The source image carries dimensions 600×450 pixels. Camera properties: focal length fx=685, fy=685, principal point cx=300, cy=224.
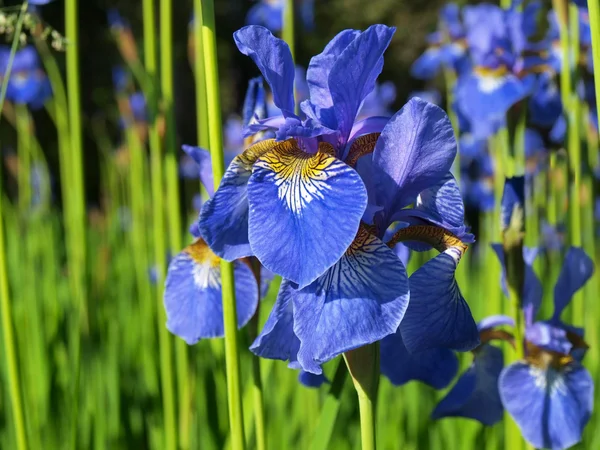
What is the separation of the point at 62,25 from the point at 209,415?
7743 millimetres

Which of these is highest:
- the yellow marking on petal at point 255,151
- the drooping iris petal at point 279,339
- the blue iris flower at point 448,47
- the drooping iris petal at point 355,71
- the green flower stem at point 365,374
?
the blue iris flower at point 448,47

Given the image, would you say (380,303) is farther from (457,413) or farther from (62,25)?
(62,25)

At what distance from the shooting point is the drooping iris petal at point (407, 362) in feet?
2.79

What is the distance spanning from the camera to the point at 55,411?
172 cm

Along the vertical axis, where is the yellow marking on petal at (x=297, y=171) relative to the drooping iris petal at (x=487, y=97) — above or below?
below

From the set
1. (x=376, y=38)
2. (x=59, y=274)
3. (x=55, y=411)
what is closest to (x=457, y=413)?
(x=376, y=38)

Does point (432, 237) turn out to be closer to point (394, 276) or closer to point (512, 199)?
point (394, 276)

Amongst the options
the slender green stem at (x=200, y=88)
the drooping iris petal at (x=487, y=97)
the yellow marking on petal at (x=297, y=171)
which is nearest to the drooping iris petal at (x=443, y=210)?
the yellow marking on petal at (x=297, y=171)

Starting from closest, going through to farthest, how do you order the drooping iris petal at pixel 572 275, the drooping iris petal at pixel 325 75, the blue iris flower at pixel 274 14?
the drooping iris petal at pixel 325 75
the drooping iris petal at pixel 572 275
the blue iris flower at pixel 274 14

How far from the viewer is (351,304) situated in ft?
2.04

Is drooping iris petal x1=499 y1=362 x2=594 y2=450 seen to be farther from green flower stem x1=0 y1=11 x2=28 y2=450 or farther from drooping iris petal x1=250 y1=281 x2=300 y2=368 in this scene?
green flower stem x1=0 y1=11 x2=28 y2=450

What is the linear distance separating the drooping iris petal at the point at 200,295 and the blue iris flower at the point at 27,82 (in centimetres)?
281

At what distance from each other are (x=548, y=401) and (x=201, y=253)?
1.81ft

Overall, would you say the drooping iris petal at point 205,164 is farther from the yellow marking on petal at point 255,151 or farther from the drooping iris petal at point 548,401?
the drooping iris petal at point 548,401
